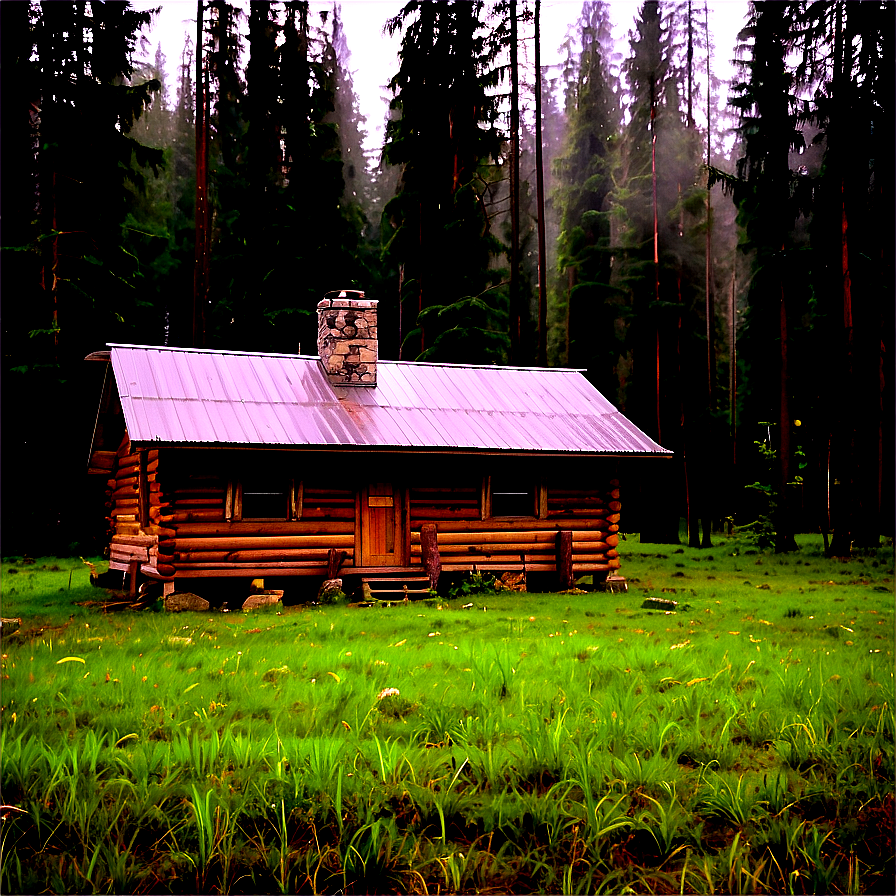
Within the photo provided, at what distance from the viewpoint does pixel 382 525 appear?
59.4 ft

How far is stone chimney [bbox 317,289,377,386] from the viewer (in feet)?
65.1

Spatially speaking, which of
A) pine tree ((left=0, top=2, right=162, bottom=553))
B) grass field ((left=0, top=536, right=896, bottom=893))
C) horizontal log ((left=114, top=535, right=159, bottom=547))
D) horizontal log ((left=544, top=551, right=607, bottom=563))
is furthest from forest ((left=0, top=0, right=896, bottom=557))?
grass field ((left=0, top=536, right=896, bottom=893))

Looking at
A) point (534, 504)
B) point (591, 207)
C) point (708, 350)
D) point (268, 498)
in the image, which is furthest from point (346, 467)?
point (591, 207)

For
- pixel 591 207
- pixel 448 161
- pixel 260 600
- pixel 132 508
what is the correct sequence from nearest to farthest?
pixel 260 600 → pixel 132 508 → pixel 448 161 → pixel 591 207

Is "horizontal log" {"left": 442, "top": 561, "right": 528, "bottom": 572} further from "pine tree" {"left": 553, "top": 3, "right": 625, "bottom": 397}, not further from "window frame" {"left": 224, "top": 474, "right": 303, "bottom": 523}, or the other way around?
"pine tree" {"left": 553, "top": 3, "right": 625, "bottom": 397}

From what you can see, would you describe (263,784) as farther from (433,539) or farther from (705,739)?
(433,539)

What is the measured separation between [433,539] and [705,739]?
12335 mm

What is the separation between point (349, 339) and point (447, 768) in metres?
15.6

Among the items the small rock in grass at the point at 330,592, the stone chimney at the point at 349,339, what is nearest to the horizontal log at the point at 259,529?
the small rock in grass at the point at 330,592

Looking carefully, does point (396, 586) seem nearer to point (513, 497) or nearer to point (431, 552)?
point (431, 552)

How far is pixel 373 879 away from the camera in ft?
13.6

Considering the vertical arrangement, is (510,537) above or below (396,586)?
above

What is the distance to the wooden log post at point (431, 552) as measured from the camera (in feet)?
Result: 58.6

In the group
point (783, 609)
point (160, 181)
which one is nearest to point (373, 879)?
point (783, 609)
